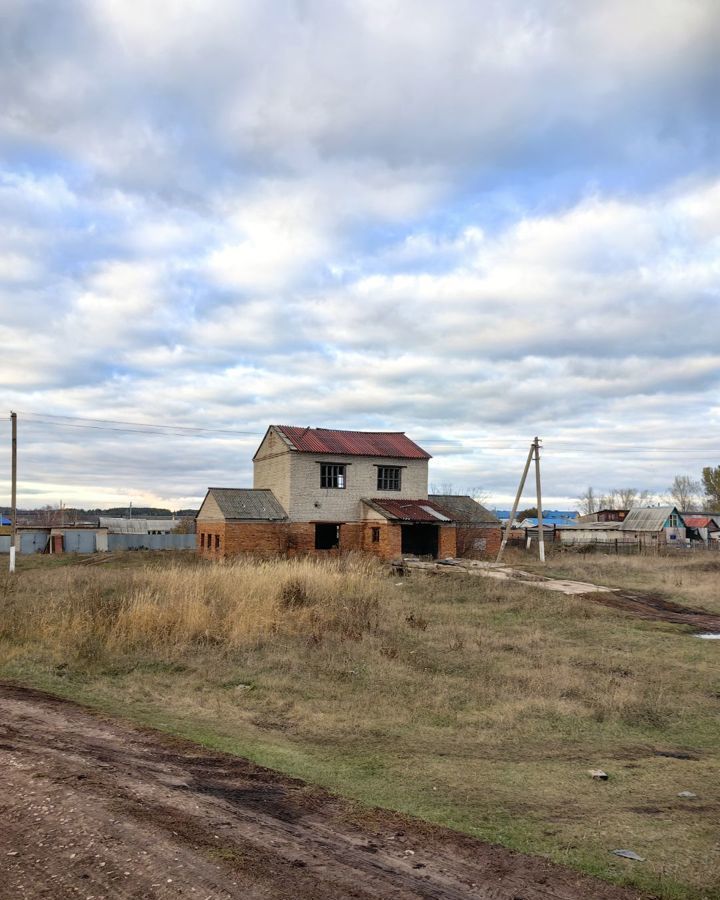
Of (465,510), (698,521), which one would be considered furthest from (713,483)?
(465,510)

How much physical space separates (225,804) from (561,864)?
238 centimetres

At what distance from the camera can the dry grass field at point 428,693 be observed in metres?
5.41

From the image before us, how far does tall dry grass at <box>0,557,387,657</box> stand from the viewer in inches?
462

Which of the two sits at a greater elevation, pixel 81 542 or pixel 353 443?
pixel 353 443

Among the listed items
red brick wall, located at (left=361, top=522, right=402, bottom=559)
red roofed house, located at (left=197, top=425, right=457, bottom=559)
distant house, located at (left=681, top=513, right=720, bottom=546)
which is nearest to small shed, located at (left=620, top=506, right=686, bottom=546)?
distant house, located at (left=681, top=513, right=720, bottom=546)

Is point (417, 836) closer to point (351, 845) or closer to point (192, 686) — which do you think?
point (351, 845)

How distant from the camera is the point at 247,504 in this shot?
35812 millimetres

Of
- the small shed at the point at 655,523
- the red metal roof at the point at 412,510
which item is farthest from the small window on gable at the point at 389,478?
the small shed at the point at 655,523

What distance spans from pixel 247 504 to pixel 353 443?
6994mm

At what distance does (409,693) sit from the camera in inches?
377

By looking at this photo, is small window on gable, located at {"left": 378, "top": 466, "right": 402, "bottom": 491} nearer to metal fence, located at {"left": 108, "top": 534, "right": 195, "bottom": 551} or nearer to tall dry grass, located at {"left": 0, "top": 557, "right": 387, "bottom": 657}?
tall dry grass, located at {"left": 0, "top": 557, "right": 387, "bottom": 657}

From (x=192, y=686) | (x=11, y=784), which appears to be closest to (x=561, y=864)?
(x=11, y=784)

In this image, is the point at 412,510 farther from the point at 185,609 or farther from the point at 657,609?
the point at 185,609

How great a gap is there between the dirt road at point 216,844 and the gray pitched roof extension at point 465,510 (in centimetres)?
3385
